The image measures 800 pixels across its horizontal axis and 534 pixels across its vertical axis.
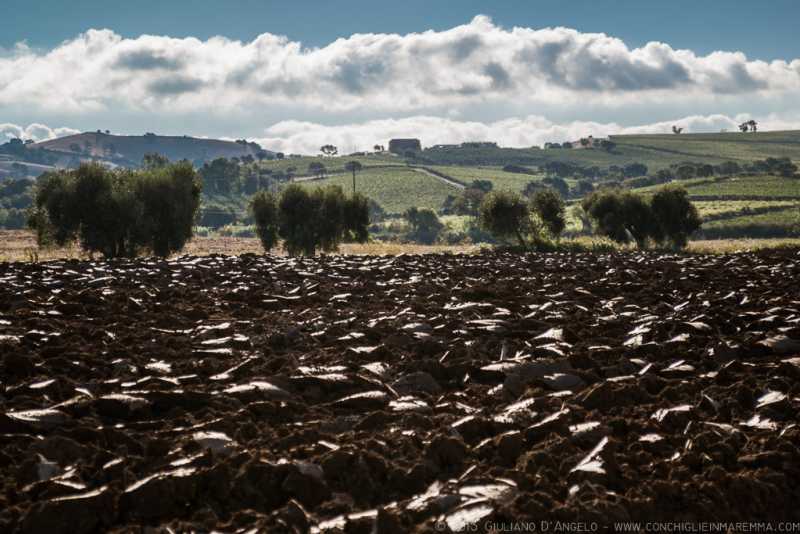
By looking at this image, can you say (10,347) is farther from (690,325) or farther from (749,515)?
(690,325)

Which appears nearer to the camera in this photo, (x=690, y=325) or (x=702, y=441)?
(x=702, y=441)

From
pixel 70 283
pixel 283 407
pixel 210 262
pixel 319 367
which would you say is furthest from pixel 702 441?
pixel 210 262

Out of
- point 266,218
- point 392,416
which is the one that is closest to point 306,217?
point 266,218

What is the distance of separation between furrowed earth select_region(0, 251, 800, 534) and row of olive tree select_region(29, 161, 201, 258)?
40935 millimetres

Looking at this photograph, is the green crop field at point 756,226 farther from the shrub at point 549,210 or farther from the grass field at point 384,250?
the shrub at point 549,210

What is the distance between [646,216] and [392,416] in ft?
277

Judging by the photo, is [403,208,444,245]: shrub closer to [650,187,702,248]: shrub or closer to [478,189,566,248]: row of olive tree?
[478,189,566,248]: row of olive tree

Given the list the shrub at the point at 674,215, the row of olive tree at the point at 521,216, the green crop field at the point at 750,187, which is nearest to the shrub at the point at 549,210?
the row of olive tree at the point at 521,216

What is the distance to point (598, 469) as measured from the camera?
18.1ft

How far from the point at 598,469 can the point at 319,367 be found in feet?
14.4

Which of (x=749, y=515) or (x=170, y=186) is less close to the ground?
(x=170, y=186)

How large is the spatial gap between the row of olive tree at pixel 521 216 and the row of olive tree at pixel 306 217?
49.7 feet

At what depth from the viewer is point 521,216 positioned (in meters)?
82.0

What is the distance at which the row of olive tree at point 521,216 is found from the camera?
81312 mm
